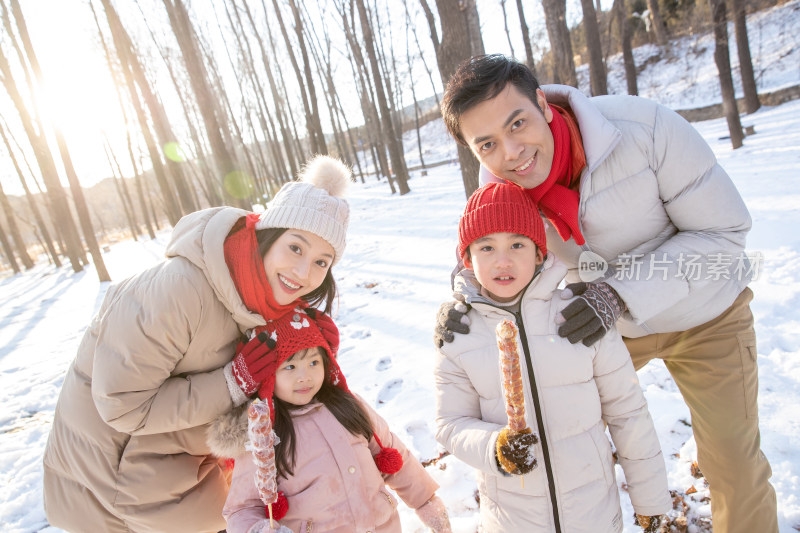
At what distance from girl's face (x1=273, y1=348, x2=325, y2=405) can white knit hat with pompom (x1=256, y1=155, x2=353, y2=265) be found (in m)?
0.51

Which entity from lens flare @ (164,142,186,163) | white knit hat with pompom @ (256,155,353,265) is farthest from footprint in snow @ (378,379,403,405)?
lens flare @ (164,142,186,163)

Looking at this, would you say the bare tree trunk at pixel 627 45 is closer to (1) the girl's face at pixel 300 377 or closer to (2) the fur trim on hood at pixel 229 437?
(1) the girl's face at pixel 300 377

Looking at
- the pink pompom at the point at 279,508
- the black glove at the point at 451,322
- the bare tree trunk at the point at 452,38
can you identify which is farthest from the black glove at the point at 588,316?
the bare tree trunk at the point at 452,38

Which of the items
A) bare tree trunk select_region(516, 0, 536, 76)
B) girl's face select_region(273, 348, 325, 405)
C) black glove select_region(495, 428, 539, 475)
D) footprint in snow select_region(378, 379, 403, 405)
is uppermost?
bare tree trunk select_region(516, 0, 536, 76)

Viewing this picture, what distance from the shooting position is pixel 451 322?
1.80 m

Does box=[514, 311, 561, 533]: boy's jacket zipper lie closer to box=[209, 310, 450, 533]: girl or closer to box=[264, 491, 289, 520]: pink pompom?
box=[209, 310, 450, 533]: girl

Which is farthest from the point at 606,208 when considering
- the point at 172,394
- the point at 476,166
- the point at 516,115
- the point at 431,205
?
the point at 431,205

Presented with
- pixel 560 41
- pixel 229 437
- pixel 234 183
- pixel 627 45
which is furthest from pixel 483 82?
pixel 627 45

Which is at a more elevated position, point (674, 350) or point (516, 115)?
point (516, 115)

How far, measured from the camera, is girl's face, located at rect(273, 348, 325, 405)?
6.13ft

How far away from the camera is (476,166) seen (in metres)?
6.00

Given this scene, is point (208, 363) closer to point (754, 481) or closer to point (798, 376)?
point (754, 481)

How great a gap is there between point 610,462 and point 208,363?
69.8 inches

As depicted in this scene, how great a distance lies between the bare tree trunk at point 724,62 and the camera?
28.9ft
